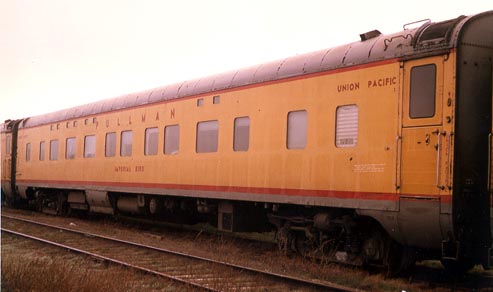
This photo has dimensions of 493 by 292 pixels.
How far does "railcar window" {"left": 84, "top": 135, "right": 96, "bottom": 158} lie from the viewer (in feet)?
60.0

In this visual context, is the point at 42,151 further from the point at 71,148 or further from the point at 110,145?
the point at 110,145

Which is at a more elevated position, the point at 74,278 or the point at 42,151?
the point at 42,151

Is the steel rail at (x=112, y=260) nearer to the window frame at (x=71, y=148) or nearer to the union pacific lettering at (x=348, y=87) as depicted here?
the union pacific lettering at (x=348, y=87)

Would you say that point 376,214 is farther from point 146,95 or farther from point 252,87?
point 146,95

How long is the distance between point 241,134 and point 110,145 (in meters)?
6.58

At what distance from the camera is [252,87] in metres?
11.9

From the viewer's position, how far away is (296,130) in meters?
10.8

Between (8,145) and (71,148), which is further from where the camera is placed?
(8,145)

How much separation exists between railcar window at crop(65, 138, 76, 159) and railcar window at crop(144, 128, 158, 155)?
5.10 meters

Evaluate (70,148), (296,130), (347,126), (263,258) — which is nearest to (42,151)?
(70,148)

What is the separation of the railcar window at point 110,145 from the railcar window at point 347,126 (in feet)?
29.3

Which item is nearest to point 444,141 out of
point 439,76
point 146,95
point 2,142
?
point 439,76

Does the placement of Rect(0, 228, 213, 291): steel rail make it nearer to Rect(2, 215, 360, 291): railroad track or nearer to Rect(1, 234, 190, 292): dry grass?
Rect(2, 215, 360, 291): railroad track

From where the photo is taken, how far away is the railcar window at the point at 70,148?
19.6m
